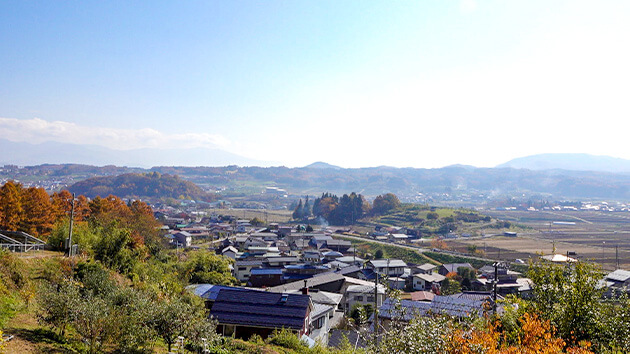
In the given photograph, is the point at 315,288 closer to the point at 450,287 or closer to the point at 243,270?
the point at 243,270

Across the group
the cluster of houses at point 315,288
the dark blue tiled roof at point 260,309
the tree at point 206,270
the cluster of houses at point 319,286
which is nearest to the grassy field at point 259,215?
the cluster of houses at point 319,286

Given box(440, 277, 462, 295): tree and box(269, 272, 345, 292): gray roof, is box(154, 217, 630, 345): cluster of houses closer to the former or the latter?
box(269, 272, 345, 292): gray roof

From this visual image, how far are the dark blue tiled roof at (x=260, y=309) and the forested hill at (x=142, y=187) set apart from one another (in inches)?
4209

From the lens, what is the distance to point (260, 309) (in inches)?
528

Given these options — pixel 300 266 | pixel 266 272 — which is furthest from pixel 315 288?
pixel 300 266

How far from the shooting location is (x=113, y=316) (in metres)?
6.98

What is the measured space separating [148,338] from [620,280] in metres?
31.0

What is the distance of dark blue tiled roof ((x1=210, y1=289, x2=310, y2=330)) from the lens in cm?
1295

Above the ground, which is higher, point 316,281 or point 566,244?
point 316,281

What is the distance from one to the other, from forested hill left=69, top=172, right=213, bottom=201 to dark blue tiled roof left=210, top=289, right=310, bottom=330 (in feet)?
351

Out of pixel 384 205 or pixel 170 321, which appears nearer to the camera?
pixel 170 321

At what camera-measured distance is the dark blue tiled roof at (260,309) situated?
1295 cm

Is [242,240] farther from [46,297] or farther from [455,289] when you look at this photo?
[46,297]

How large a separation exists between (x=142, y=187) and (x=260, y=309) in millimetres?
119838
